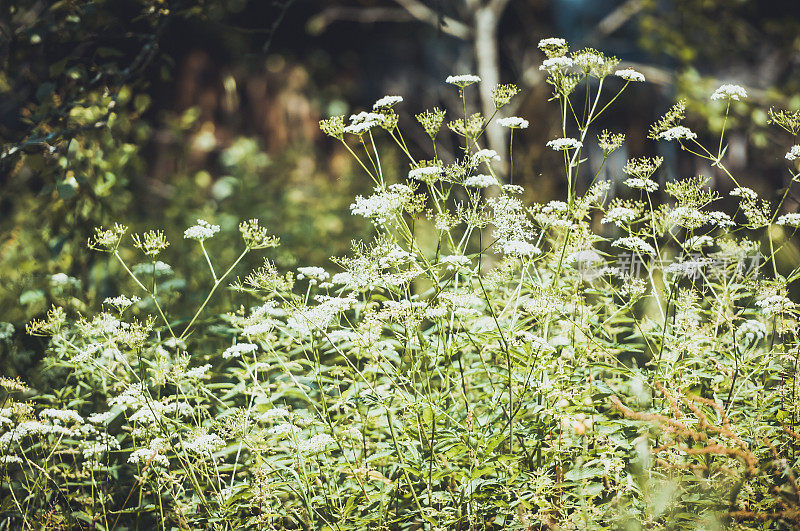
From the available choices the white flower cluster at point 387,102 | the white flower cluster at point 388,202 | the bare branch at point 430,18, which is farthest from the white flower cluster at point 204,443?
the bare branch at point 430,18

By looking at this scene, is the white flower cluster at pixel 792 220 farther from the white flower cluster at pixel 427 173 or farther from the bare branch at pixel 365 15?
the bare branch at pixel 365 15

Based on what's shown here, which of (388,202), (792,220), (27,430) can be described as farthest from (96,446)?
(792,220)

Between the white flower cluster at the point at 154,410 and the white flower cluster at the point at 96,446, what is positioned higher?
the white flower cluster at the point at 154,410

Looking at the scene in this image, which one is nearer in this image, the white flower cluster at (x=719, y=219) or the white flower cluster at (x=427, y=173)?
the white flower cluster at (x=427, y=173)

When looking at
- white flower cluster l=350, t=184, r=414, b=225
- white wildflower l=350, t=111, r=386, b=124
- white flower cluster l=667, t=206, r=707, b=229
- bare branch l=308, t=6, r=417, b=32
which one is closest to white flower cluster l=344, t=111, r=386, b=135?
white wildflower l=350, t=111, r=386, b=124

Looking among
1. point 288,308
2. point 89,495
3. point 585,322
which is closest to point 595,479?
point 585,322

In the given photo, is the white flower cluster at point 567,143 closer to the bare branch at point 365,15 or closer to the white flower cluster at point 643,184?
the white flower cluster at point 643,184

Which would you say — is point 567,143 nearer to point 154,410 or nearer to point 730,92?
point 730,92

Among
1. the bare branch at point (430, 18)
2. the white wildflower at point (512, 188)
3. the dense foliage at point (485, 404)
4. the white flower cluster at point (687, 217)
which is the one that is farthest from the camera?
the bare branch at point (430, 18)

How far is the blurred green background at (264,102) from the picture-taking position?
9.41 feet

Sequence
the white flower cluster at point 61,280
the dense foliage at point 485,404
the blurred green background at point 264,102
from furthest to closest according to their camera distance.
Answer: the blurred green background at point 264,102 < the white flower cluster at point 61,280 < the dense foliage at point 485,404

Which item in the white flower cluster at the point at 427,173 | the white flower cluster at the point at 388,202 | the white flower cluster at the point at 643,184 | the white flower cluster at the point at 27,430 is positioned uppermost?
the white flower cluster at the point at 427,173

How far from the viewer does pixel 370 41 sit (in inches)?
313

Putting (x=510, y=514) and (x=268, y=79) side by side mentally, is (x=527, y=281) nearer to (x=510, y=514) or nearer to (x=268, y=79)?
(x=510, y=514)
